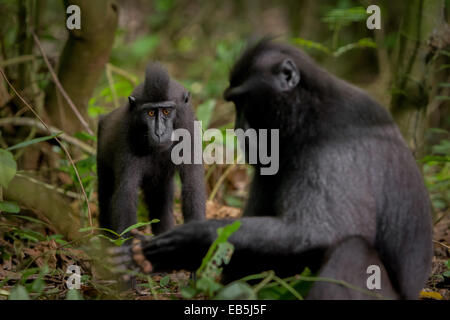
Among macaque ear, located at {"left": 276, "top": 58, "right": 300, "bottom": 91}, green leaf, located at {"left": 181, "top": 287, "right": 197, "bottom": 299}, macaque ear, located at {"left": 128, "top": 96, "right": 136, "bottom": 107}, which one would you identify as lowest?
green leaf, located at {"left": 181, "top": 287, "right": 197, "bottom": 299}

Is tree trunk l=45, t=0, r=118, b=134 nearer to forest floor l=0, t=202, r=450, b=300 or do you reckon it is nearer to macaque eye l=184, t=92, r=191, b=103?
macaque eye l=184, t=92, r=191, b=103

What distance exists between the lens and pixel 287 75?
13.3 feet

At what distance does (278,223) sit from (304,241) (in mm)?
200

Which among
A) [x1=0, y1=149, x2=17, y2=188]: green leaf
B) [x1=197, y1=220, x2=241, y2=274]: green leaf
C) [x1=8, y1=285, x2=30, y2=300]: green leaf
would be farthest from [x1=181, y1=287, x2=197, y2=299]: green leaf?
[x1=0, y1=149, x2=17, y2=188]: green leaf

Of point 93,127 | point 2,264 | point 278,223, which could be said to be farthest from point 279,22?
point 278,223

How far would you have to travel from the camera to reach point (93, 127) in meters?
8.35

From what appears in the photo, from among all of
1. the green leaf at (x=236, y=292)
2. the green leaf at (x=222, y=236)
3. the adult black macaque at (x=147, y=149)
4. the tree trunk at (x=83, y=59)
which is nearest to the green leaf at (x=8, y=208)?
the adult black macaque at (x=147, y=149)

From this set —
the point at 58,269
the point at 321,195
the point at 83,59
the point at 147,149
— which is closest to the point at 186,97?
the point at 147,149

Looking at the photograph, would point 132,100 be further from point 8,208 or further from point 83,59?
point 8,208

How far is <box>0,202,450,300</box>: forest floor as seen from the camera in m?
4.26

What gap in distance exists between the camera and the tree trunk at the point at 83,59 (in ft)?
22.4

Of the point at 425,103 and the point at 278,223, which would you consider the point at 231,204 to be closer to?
the point at 425,103

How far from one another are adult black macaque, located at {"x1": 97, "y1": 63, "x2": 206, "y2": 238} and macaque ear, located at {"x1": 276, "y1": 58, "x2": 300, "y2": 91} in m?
2.28

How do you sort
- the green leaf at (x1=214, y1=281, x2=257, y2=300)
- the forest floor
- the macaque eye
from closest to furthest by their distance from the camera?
the green leaf at (x1=214, y1=281, x2=257, y2=300)
the forest floor
the macaque eye
